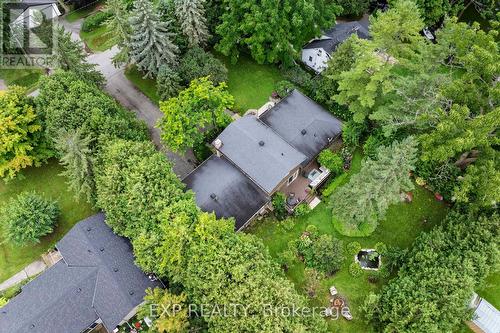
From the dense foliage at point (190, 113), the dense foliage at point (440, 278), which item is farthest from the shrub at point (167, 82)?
the dense foliage at point (440, 278)

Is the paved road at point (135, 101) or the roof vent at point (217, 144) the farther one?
the paved road at point (135, 101)

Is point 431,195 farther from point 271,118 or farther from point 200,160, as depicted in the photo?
point 200,160

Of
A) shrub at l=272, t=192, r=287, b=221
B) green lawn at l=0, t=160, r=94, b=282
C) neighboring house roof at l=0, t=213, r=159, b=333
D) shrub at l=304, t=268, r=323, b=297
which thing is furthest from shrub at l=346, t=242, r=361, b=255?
green lawn at l=0, t=160, r=94, b=282

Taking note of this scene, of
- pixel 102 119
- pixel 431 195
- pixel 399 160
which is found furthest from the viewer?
pixel 431 195

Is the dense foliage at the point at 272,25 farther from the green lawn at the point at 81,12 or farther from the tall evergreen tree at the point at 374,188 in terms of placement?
the green lawn at the point at 81,12

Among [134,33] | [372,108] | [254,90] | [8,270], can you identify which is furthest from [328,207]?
[8,270]

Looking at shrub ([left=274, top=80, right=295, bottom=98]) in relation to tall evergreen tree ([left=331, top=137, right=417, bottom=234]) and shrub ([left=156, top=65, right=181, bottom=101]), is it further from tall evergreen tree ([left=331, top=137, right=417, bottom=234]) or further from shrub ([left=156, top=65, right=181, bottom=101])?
tall evergreen tree ([left=331, top=137, right=417, bottom=234])

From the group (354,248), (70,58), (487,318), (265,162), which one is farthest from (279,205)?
(70,58)
